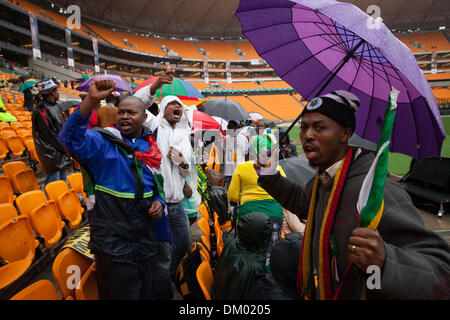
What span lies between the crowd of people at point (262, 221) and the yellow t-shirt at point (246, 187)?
18 cm

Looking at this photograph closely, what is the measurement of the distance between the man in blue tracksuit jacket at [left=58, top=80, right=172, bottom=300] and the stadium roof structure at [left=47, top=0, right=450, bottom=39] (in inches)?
1605

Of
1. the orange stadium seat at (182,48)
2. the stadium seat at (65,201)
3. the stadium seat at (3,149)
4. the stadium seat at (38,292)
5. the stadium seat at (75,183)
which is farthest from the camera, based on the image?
the orange stadium seat at (182,48)

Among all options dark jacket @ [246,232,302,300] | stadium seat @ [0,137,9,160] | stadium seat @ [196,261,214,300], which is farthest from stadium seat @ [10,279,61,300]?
stadium seat @ [0,137,9,160]

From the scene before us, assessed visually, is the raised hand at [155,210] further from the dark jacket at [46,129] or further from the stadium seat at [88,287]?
the dark jacket at [46,129]

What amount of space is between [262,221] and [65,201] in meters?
2.87

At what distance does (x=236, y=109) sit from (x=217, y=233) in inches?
189

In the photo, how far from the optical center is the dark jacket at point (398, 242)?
686 mm

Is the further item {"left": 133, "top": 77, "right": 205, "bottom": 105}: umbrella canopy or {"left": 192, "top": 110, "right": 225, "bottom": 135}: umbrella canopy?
{"left": 192, "top": 110, "right": 225, "bottom": 135}: umbrella canopy

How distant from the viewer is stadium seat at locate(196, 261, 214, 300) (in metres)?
1.51

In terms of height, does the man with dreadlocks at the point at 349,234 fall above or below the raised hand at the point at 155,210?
above

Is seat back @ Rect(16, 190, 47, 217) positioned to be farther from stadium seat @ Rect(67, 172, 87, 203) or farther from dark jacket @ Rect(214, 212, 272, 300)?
dark jacket @ Rect(214, 212, 272, 300)

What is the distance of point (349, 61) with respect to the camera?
154 cm

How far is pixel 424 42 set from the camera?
4091 cm

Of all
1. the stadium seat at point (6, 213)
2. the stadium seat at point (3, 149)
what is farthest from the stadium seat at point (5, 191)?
the stadium seat at point (3, 149)
